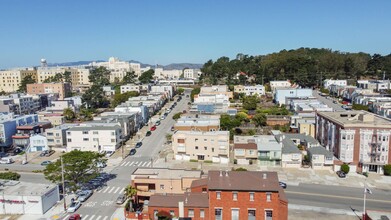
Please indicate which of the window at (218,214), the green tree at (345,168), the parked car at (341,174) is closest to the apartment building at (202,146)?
the parked car at (341,174)

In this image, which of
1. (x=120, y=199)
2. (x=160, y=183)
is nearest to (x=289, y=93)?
(x=160, y=183)

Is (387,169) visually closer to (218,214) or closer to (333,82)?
(218,214)

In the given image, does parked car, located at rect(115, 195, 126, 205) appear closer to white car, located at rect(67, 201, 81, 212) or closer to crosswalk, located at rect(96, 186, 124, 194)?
crosswalk, located at rect(96, 186, 124, 194)

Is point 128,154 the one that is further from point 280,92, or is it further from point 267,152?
point 280,92

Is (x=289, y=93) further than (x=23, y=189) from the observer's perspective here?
Yes

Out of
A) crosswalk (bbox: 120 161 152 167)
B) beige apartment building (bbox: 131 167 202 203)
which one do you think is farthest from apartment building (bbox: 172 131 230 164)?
beige apartment building (bbox: 131 167 202 203)
